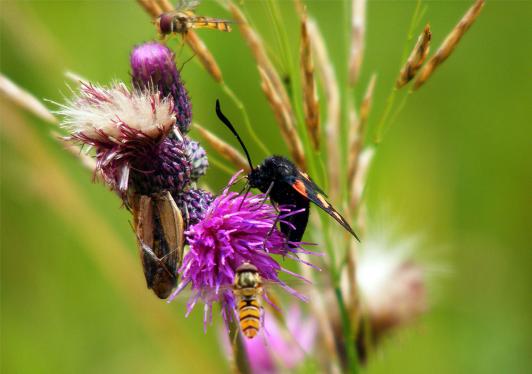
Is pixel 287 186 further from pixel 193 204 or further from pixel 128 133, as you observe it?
pixel 128 133

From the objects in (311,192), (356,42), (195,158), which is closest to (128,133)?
(195,158)

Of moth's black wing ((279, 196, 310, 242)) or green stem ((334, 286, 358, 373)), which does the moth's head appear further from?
green stem ((334, 286, 358, 373))

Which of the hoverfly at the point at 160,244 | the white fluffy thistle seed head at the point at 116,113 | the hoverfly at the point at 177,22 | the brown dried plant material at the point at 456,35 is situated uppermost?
the hoverfly at the point at 177,22

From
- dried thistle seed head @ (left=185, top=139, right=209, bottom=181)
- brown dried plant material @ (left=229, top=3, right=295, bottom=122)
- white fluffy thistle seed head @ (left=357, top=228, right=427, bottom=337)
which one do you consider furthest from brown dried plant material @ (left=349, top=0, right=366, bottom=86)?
white fluffy thistle seed head @ (left=357, top=228, right=427, bottom=337)

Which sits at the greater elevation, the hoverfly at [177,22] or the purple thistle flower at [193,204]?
the hoverfly at [177,22]

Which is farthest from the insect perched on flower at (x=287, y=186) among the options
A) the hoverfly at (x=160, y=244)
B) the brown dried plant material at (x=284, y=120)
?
the hoverfly at (x=160, y=244)

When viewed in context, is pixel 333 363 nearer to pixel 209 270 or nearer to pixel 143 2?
pixel 209 270

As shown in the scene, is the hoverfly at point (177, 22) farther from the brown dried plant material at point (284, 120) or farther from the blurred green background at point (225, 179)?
the blurred green background at point (225, 179)
